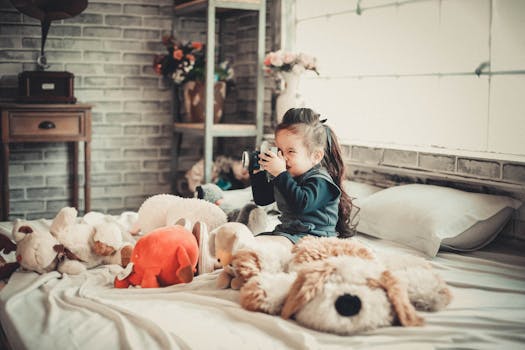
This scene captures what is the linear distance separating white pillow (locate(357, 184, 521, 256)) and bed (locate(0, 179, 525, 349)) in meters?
0.26

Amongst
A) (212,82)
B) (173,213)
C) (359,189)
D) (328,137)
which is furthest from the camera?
(212,82)

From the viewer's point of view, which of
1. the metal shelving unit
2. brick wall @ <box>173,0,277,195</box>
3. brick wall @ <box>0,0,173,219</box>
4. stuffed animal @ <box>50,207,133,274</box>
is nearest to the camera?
stuffed animal @ <box>50,207,133,274</box>

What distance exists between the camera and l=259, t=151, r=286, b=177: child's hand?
206 cm

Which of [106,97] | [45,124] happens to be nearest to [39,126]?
[45,124]

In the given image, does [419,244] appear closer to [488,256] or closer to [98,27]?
[488,256]

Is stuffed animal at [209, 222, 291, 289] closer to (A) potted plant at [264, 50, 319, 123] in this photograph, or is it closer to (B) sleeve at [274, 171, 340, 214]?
(B) sleeve at [274, 171, 340, 214]

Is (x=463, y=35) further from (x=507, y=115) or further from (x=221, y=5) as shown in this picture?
(x=221, y=5)

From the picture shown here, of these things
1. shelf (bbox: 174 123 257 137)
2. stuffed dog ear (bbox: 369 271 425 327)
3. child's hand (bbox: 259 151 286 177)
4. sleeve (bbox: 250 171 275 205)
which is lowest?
stuffed dog ear (bbox: 369 271 425 327)

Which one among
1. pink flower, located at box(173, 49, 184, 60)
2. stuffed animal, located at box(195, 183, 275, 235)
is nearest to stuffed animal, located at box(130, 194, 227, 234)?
stuffed animal, located at box(195, 183, 275, 235)

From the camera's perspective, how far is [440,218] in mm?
2221

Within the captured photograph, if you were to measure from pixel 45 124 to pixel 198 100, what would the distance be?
3.10 ft

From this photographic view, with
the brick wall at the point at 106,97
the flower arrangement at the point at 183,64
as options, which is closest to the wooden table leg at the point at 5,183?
the brick wall at the point at 106,97

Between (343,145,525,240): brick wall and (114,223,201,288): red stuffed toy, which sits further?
(343,145,525,240): brick wall

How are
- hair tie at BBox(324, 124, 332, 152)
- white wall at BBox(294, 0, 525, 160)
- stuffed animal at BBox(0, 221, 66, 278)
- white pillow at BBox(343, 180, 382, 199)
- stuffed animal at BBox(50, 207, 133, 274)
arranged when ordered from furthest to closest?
white pillow at BBox(343, 180, 382, 199) < white wall at BBox(294, 0, 525, 160) < hair tie at BBox(324, 124, 332, 152) < stuffed animal at BBox(50, 207, 133, 274) < stuffed animal at BBox(0, 221, 66, 278)
